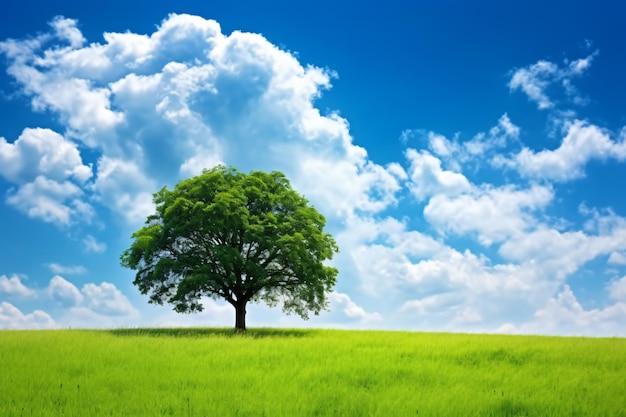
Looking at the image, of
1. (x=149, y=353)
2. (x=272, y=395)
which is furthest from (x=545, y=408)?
(x=149, y=353)

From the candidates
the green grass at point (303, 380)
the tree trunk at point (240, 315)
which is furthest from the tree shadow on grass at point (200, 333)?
the green grass at point (303, 380)

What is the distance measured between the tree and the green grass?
33.5 feet

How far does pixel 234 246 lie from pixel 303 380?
68.5 feet

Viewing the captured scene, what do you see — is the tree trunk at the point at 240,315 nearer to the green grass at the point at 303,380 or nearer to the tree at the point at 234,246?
the tree at the point at 234,246

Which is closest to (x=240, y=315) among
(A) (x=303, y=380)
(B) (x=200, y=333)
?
(B) (x=200, y=333)

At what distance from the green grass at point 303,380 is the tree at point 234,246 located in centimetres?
1022

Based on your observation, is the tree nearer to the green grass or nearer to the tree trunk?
the tree trunk

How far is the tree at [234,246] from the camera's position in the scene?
117ft

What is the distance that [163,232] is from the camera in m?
36.9

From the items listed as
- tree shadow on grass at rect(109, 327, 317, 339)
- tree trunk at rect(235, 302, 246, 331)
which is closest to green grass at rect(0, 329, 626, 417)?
tree shadow on grass at rect(109, 327, 317, 339)

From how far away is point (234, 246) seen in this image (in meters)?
37.5

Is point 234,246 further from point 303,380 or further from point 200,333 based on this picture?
point 303,380

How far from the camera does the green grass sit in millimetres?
14312

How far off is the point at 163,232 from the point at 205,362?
1807cm
